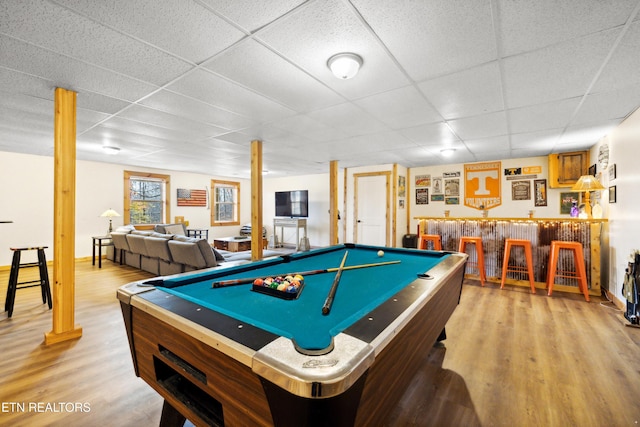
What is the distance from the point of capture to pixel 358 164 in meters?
6.58

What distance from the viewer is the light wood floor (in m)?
1.60

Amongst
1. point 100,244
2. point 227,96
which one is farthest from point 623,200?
point 100,244

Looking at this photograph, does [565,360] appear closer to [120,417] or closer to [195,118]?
[120,417]

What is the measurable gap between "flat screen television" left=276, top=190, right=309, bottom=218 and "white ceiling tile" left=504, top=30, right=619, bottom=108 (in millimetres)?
6100

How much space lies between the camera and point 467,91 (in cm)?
250

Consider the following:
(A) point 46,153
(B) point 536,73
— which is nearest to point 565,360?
(B) point 536,73

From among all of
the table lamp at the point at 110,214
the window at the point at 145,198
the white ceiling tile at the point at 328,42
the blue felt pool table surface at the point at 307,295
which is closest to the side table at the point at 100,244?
the table lamp at the point at 110,214

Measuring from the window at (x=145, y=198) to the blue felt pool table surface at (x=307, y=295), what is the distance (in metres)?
6.37

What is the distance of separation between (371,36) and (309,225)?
729cm

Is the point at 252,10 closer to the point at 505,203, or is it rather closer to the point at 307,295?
the point at 307,295

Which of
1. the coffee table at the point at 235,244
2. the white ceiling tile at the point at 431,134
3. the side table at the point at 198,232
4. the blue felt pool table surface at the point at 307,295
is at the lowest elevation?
the coffee table at the point at 235,244

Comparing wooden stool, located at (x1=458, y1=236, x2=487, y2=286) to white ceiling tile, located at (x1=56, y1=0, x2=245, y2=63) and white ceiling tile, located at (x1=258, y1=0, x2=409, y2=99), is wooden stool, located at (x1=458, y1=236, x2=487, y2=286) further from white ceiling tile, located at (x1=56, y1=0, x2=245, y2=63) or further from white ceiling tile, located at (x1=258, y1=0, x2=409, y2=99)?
white ceiling tile, located at (x1=56, y1=0, x2=245, y2=63)

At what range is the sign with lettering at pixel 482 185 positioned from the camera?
18.8 feet

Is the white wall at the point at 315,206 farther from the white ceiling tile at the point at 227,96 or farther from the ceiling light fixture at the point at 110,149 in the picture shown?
the white ceiling tile at the point at 227,96
